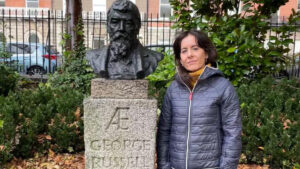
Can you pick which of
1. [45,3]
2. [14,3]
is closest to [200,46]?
[45,3]

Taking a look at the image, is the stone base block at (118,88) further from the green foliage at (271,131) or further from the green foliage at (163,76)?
the green foliage at (163,76)

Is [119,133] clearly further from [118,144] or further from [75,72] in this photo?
[75,72]

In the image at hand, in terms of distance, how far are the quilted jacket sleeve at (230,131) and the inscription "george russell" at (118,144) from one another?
88 centimetres

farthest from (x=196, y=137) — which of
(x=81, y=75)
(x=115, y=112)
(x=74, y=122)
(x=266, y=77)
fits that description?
(x=81, y=75)

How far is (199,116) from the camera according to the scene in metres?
2.37

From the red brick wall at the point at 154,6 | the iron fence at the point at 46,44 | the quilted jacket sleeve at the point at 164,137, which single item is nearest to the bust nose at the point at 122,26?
the quilted jacket sleeve at the point at 164,137

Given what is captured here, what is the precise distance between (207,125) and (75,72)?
5544mm

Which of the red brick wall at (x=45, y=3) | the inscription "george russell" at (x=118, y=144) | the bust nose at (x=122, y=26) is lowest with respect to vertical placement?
the inscription "george russell" at (x=118, y=144)

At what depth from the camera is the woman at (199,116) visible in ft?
7.63

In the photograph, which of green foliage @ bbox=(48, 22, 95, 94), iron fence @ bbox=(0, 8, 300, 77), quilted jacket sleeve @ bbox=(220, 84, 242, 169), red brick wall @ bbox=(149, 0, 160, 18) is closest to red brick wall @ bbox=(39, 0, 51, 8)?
iron fence @ bbox=(0, 8, 300, 77)

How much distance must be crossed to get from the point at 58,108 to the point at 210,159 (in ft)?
10.6

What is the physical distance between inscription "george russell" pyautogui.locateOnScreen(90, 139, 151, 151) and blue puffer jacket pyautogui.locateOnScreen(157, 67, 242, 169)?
570 millimetres

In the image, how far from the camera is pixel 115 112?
288 centimetres

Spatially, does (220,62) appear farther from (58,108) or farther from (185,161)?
(185,161)
